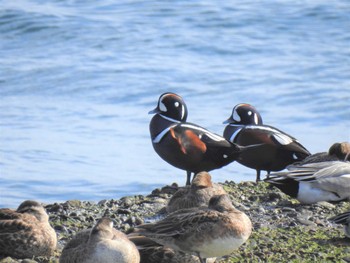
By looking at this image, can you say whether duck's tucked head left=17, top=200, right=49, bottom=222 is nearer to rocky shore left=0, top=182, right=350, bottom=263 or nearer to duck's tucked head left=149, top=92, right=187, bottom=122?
rocky shore left=0, top=182, right=350, bottom=263

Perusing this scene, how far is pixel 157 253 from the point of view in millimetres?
7047

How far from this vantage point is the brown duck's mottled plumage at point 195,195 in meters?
8.30

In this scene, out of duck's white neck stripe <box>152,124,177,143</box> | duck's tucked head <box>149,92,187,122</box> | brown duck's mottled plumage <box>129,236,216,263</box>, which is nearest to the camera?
brown duck's mottled plumage <box>129,236,216,263</box>

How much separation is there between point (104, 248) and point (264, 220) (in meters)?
2.22

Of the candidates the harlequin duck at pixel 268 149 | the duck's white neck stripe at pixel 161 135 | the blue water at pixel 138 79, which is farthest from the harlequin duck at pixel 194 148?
the blue water at pixel 138 79

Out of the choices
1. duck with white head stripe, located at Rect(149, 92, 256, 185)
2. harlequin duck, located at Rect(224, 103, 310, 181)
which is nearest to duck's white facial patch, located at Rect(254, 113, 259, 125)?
harlequin duck, located at Rect(224, 103, 310, 181)

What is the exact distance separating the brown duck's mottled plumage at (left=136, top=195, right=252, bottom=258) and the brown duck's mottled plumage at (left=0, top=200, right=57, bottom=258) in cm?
68

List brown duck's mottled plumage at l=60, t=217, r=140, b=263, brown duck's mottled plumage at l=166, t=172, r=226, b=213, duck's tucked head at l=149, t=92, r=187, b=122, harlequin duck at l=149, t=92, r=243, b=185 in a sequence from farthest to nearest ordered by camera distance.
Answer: duck's tucked head at l=149, t=92, r=187, b=122
harlequin duck at l=149, t=92, r=243, b=185
brown duck's mottled plumage at l=166, t=172, r=226, b=213
brown duck's mottled plumage at l=60, t=217, r=140, b=263

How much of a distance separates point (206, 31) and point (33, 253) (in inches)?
523

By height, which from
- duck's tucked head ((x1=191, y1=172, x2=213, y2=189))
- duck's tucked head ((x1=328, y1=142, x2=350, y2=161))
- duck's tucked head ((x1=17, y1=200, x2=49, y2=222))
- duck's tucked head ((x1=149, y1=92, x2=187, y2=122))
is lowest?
duck's tucked head ((x1=328, y1=142, x2=350, y2=161))

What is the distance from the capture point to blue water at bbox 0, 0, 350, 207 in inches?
493

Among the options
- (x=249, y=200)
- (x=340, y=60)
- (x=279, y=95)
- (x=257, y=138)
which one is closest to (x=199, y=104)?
(x=279, y=95)

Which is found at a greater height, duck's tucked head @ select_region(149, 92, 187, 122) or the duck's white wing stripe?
duck's tucked head @ select_region(149, 92, 187, 122)

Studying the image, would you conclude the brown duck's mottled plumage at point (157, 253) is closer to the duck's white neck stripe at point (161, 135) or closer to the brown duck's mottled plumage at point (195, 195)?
the brown duck's mottled plumage at point (195, 195)
